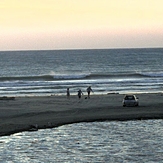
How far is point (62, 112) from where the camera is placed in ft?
137

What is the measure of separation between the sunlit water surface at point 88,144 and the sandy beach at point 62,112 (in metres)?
2.07

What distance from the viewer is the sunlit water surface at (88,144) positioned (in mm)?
24703

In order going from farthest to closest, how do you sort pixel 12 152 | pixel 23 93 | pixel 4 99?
pixel 23 93, pixel 4 99, pixel 12 152

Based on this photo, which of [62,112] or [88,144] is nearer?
[88,144]

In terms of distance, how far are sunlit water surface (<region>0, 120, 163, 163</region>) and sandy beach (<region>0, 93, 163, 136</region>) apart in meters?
2.07

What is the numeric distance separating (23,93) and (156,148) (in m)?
44.6

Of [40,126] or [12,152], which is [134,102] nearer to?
[40,126]

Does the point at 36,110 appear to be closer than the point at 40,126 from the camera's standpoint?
No

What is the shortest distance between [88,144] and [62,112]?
14.0m

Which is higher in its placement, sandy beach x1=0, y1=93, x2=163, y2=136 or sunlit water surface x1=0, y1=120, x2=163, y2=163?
sandy beach x1=0, y1=93, x2=163, y2=136

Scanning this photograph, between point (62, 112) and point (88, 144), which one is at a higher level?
point (62, 112)

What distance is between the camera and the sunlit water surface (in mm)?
24703

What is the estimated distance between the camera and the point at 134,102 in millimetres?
45719

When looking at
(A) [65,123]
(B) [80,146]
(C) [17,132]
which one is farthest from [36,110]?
(B) [80,146]
